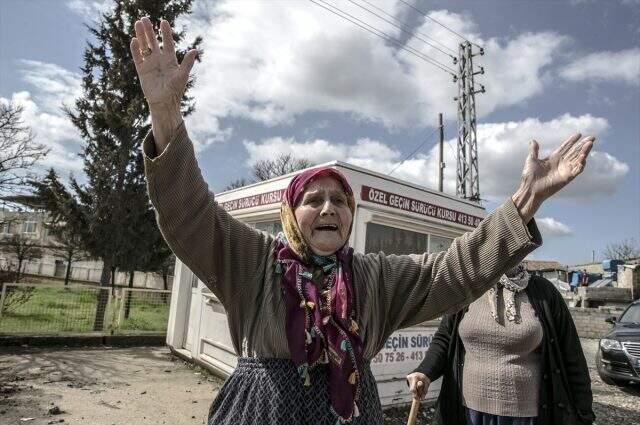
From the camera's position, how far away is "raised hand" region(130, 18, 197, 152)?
1365 millimetres

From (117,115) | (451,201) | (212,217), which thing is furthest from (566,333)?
(117,115)

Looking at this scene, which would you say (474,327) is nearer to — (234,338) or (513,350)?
(513,350)

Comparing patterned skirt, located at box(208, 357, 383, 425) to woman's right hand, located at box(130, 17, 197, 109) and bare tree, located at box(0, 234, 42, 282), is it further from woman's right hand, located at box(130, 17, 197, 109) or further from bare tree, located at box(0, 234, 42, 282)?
bare tree, located at box(0, 234, 42, 282)

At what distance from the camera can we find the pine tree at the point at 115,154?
579 inches

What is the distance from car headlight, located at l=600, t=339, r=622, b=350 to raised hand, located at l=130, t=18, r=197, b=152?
10201mm

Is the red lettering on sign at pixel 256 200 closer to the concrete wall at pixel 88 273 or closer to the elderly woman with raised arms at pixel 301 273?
the elderly woman with raised arms at pixel 301 273

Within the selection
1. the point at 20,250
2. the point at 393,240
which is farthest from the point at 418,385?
the point at 20,250

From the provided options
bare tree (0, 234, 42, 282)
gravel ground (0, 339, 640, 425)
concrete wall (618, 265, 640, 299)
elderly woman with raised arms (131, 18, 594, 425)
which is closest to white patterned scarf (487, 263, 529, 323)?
elderly woman with raised arms (131, 18, 594, 425)

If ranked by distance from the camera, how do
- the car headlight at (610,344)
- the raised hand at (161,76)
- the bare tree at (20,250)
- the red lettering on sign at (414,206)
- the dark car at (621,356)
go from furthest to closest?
the bare tree at (20,250), the car headlight at (610,344), the dark car at (621,356), the red lettering on sign at (414,206), the raised hand at (161,76)

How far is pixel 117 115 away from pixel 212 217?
1516 centimetres

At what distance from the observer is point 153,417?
5.59 meters

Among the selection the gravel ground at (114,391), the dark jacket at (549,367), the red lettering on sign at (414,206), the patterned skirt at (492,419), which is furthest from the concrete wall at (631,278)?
the patterned skirt at (492,419)

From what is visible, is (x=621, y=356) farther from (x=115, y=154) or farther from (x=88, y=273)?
(x=88, y=273)

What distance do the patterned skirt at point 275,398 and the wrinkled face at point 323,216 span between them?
416 millimetres
